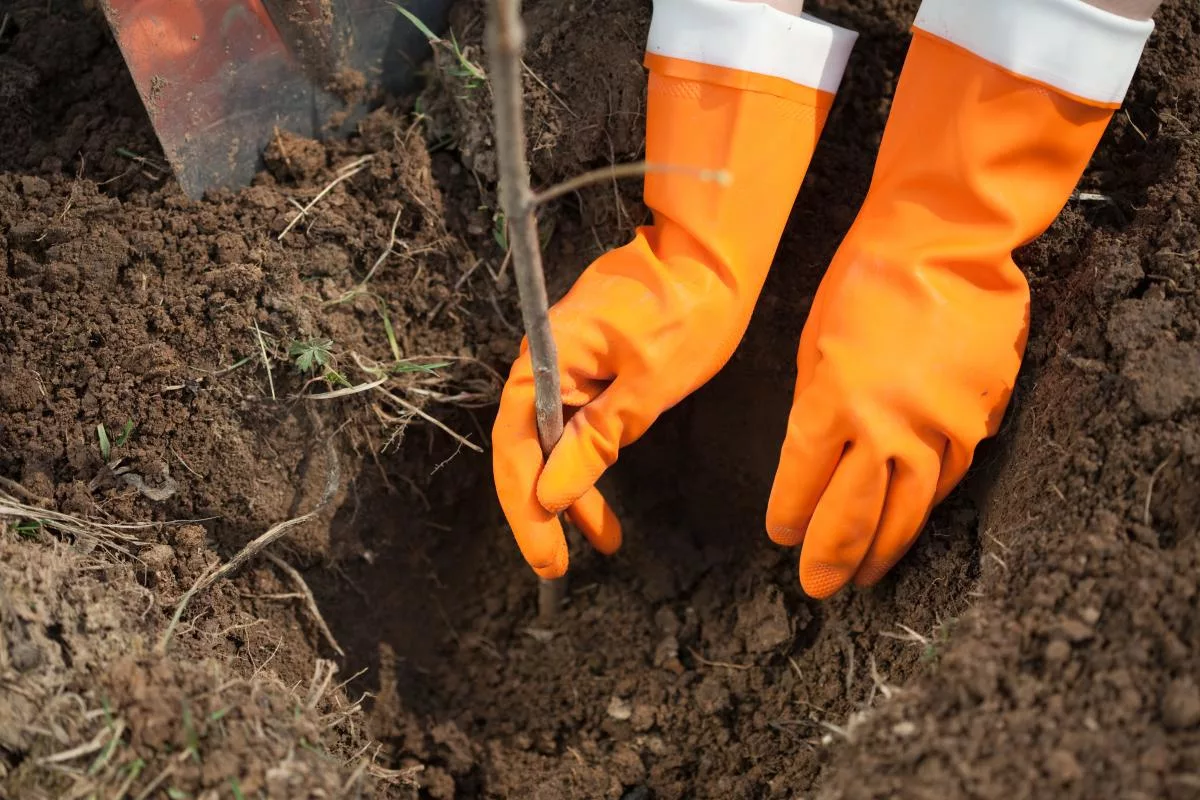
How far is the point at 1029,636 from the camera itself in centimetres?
125

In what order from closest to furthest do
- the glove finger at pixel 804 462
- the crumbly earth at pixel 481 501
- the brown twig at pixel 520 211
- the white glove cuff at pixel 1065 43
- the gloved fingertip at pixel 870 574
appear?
the brown twig at pixel 520 211 < the crumbly earth at pixel 481 501 < the white glove cuff at pixel 1065 43 < the glove finger at pixel 804 462 < the gloved fingertip at pixel 870 574

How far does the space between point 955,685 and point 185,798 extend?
40.2 inches

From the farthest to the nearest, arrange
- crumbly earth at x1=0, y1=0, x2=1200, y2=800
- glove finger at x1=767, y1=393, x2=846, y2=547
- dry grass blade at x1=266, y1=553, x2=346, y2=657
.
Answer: dry grass blade at x1=266, y1=553, x2=346, y2=657, glove finger at x1=767, y1=393, x2=846, y2=547, crumbly earth at x1=0, y1=0, x2=1200, y2=800

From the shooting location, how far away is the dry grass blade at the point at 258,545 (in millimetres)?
1498

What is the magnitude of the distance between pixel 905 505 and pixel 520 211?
0.84 m

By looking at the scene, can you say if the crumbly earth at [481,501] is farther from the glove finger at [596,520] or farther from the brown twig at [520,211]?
the brown twig at [520,211]

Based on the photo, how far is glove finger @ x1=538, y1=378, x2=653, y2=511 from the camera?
1.58 m

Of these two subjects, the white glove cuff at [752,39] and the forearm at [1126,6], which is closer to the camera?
the forearm at [1126,6]

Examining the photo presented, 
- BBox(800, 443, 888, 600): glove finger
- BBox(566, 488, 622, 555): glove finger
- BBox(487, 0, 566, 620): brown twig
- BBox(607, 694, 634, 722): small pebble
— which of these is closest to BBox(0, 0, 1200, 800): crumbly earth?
BBox(607, 694, 634, 722): small pebble

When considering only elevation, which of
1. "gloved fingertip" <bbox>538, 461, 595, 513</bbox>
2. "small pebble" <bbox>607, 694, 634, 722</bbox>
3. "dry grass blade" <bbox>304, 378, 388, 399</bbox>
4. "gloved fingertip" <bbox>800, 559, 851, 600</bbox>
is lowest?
"small pebble" <bbox>607, 694, 634, 722</bbox>

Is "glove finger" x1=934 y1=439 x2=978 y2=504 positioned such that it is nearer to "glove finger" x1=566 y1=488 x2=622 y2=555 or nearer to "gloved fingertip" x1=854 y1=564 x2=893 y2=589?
"gloved fingertip" x1=854 y1=564 x2=893 y2=589

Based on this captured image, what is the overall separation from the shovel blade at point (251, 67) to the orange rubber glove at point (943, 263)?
40.1 inches

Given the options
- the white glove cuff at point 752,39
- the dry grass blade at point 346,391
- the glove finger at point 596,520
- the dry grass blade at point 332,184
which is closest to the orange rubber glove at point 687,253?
the white glove cuff at point 752,39

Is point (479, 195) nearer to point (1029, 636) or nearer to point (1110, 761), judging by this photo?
point (1029, 636)
